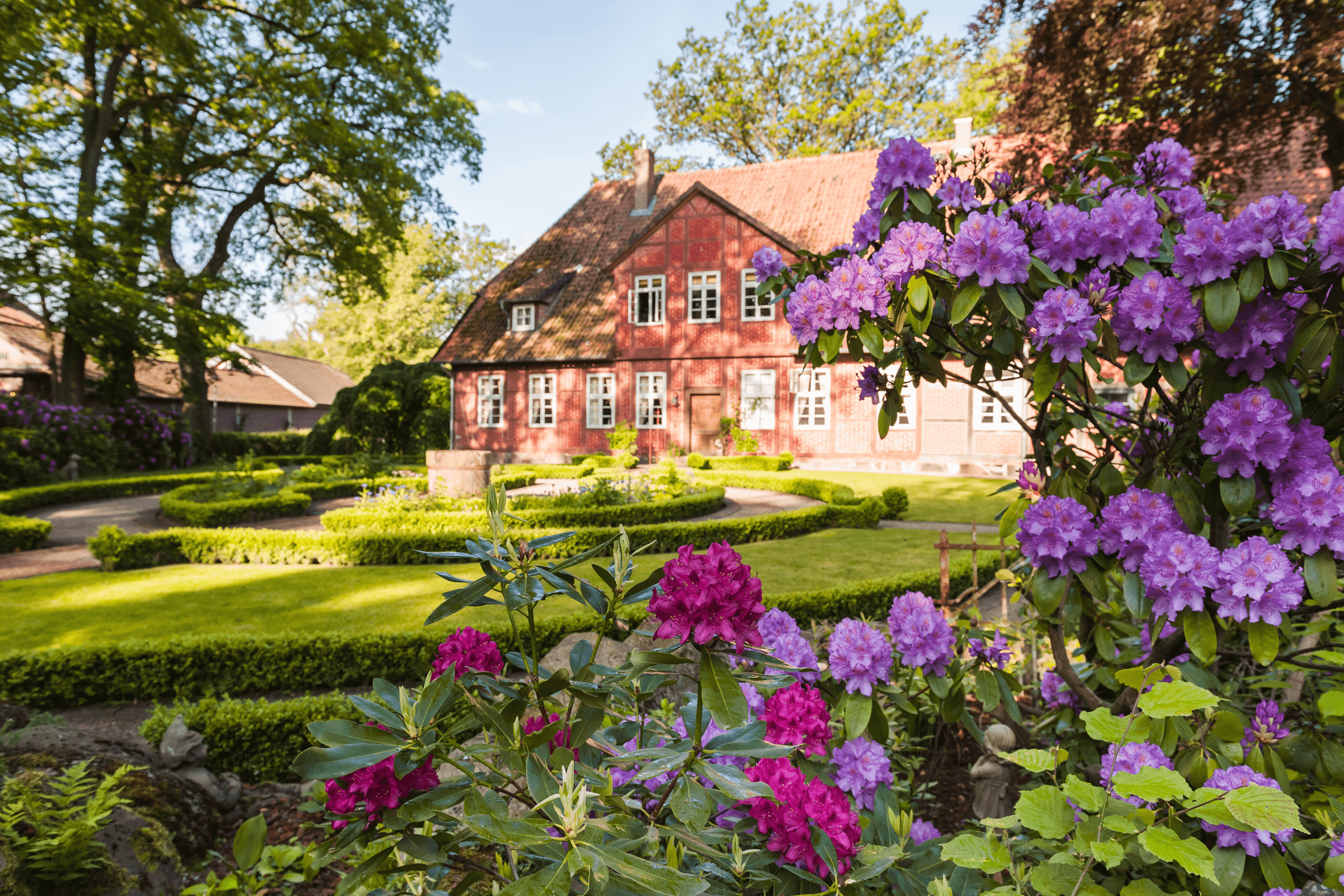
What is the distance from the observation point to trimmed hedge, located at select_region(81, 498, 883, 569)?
8500 mm

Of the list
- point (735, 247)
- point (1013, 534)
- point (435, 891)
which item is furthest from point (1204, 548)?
point (735, 247)

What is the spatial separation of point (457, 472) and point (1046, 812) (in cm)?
1235

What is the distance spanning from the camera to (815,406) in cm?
2055

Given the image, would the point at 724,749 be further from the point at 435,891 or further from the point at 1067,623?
the point at 1067,623

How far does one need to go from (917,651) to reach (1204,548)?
83 cm

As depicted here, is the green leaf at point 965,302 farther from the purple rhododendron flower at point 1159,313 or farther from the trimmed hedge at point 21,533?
the trimmed hedge at point 21,533

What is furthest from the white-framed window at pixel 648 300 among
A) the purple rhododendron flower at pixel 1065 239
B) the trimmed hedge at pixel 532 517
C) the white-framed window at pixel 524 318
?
the purple rhododendron flower at pixel 1065 239

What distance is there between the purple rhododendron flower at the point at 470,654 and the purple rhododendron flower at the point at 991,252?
1.68 meters

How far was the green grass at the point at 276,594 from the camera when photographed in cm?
592

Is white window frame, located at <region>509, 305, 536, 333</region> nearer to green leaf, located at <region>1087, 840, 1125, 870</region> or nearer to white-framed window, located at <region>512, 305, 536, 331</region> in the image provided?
white-framed window, located at <region>512, 305, 536, 331</region>

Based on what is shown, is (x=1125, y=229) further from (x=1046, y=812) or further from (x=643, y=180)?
(x=643, y=180)

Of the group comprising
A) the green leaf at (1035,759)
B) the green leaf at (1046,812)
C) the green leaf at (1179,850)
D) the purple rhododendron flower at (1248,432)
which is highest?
the purple rhododendron flower at (1248,432)

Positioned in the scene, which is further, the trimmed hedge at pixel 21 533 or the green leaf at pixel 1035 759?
the trimmed hedge at pixel 21 533

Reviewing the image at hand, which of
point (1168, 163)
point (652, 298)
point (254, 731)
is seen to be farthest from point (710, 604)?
point (652, 298)
